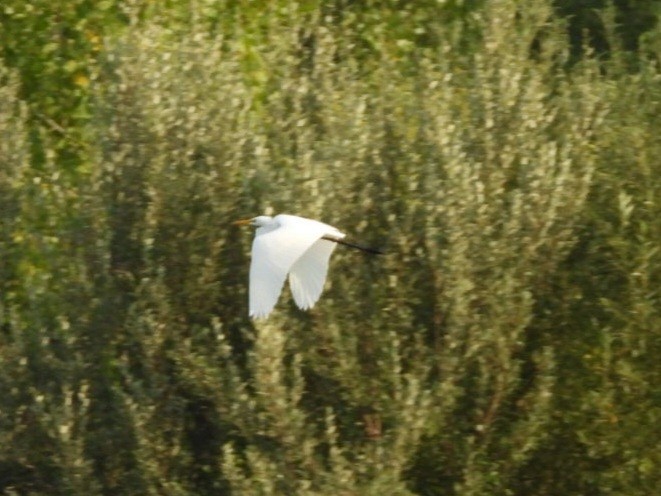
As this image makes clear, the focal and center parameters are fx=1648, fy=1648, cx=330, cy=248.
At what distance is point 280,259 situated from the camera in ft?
25.5

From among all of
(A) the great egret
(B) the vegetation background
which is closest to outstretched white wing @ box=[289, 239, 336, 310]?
(A) the great egret

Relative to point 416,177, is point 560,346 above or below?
below

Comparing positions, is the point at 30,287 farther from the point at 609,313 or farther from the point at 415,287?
the point at 609,313

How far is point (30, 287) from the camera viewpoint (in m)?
9.11

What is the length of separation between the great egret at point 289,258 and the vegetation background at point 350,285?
26 cm

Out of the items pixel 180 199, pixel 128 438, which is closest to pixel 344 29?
pixel 180 199

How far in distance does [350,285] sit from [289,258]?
0.91 meters

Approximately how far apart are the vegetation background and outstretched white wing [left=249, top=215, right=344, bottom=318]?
0.30 m

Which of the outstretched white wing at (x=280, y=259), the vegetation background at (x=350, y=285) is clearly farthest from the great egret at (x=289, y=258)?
the vegetation background at (x=350, y=285)

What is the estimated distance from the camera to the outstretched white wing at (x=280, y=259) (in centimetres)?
762

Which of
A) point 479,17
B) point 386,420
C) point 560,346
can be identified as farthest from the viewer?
point 479,17

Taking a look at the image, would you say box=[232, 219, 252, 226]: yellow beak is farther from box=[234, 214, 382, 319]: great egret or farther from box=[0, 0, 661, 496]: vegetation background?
box=[0, 0, 661, 496]: vegetation background

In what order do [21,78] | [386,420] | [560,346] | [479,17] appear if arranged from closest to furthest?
[386,420], [560,346], [479,17], [21,78]

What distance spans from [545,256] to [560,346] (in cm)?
52
